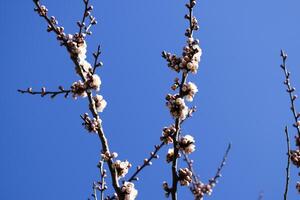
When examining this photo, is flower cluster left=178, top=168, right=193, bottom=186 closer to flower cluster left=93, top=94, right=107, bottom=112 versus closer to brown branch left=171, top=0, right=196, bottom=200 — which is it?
brown branch left=171, top=0, right=196, bottom=200

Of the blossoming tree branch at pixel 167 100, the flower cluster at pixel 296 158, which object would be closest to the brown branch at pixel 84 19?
the blossoming tree branch at pixel 167 100

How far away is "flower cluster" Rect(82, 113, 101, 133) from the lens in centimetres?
499

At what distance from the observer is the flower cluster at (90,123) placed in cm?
499

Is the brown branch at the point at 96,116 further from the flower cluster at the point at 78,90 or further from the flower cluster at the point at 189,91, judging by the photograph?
the flower cluster at the point at 189,91

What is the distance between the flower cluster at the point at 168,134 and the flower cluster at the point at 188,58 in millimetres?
834

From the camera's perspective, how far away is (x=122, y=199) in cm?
488

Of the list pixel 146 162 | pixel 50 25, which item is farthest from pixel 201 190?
pixel 50 25

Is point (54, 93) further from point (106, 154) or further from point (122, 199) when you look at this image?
point (122, 199)

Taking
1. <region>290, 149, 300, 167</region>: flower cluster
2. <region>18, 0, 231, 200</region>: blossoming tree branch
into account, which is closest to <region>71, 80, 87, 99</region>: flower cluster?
<region>18, 0, 231, 200</region>: blossoming tree branch

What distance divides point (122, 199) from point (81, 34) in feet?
8.63

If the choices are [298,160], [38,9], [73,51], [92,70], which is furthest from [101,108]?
[298,160]

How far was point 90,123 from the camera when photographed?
506 centimetres

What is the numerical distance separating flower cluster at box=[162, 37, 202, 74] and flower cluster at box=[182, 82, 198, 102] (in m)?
0.24

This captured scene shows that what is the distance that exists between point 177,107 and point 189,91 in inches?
15.1
